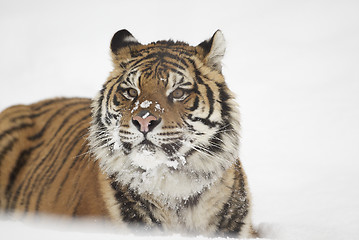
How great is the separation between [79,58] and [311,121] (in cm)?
633

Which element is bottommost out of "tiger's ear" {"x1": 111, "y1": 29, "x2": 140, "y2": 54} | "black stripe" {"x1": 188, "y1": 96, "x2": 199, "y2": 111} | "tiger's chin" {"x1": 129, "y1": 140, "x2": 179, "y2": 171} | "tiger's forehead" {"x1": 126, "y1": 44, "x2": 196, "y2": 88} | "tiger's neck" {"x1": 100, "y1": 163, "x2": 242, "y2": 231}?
"tiger's neck" {"x1": 100, "y1": 163, "x2": 242, "y2": 231}

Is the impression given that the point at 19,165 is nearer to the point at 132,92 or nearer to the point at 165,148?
the point at 132,92

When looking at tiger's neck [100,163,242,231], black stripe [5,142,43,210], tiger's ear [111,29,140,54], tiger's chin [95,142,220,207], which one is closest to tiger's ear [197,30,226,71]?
tiger's ear [111,29,140,54]

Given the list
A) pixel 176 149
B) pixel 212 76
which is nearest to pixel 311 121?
pixel 212 76

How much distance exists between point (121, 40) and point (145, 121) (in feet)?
3.00

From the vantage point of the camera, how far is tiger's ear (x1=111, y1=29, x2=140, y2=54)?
2.72 m

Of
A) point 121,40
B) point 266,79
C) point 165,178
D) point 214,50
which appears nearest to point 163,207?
point 165,178

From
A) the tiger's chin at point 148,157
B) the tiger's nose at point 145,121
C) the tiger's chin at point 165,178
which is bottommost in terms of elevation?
the tiger's chin at point 165,178

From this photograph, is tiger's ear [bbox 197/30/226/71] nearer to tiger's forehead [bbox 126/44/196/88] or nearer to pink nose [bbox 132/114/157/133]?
tiger's forehead [bbox 126/44/196/88]

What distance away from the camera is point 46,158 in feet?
10.7

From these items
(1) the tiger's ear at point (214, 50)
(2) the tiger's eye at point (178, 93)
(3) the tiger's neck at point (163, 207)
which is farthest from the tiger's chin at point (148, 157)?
(1) the tiger's ear at point (214, 50)

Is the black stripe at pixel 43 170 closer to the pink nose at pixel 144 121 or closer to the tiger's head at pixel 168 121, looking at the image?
the tiger's head at pixel 168 121

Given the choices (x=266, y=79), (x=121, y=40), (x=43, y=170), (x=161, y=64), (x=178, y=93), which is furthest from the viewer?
(x=266, y=79)

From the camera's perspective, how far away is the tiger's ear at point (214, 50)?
8.35 feet
